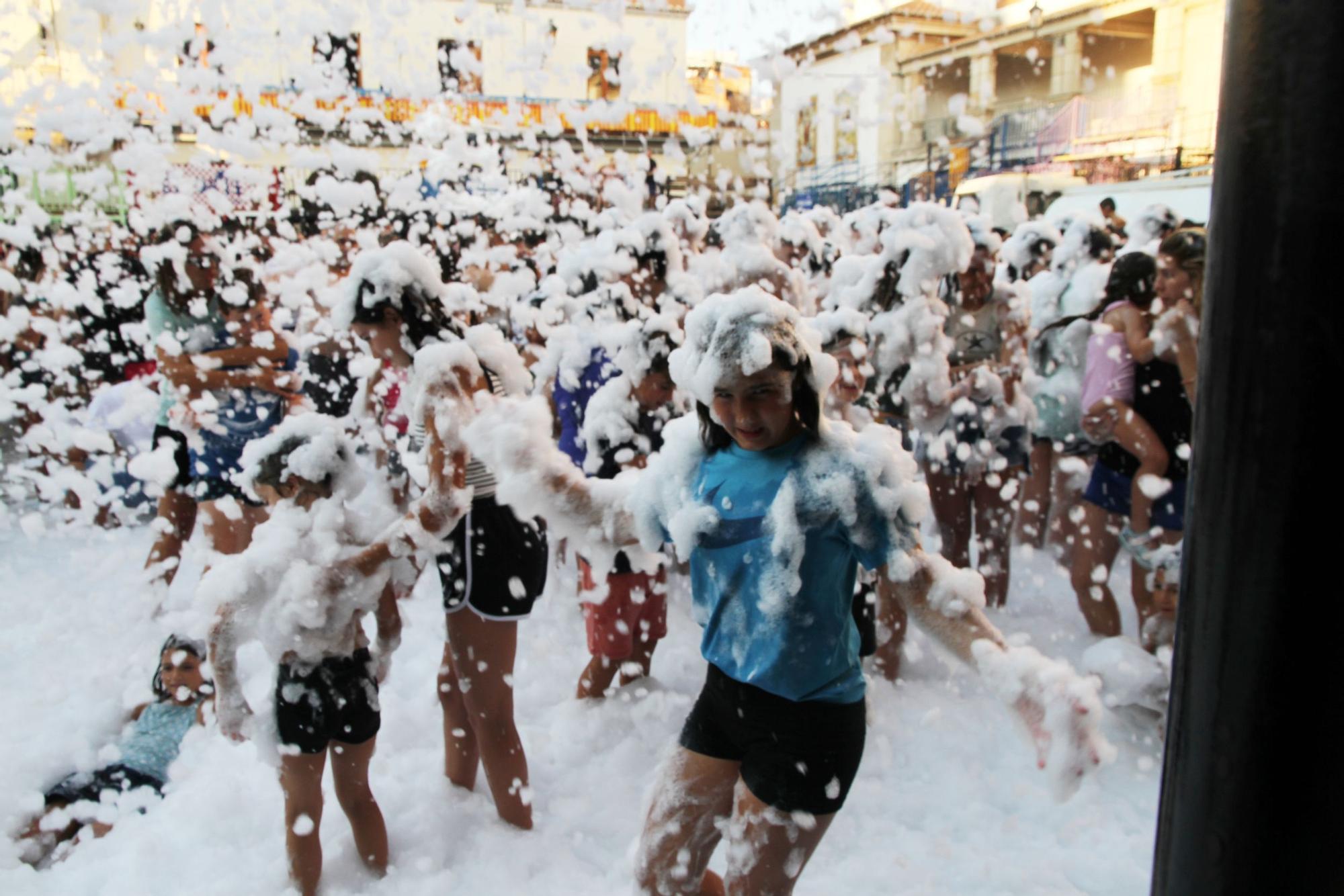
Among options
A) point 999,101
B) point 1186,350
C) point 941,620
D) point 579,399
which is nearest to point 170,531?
point 579,399

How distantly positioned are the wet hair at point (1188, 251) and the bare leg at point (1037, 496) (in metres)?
1.30

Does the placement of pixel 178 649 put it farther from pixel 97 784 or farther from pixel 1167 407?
pixel 1167 407

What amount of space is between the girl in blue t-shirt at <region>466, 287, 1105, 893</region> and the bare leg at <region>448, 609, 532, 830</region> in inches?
32.3

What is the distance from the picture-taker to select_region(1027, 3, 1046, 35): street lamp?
13602mm

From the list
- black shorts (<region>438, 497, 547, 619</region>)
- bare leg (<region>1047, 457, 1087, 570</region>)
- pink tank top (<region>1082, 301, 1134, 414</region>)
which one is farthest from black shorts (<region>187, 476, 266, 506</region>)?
bare leg (<region>1047, 457, 1087, 570</region>)

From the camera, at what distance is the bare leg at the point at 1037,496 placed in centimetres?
451

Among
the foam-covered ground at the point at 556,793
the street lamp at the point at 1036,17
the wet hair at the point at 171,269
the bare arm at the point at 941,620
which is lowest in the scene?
the foam-covered ground at the point at 556,793

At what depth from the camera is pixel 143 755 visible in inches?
120

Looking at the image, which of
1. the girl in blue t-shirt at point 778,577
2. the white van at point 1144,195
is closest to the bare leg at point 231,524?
the girl in blue t-shirt at point 778,577

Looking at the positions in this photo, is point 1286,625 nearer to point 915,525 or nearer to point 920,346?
point 915,525

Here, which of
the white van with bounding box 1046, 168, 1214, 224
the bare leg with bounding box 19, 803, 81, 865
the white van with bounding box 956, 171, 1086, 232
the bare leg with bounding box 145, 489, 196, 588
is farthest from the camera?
the white van with bounding box 956, 171, 1086, 232

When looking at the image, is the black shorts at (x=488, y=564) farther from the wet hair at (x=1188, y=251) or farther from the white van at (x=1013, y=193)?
the white van at (x=1013, y=193)

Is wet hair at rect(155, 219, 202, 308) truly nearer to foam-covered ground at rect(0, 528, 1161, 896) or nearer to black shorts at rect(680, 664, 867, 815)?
foam-covered ground at rect(0, 528, 1161, 896)

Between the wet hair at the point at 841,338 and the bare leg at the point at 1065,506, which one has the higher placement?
the wet hair at the point at 841,338
